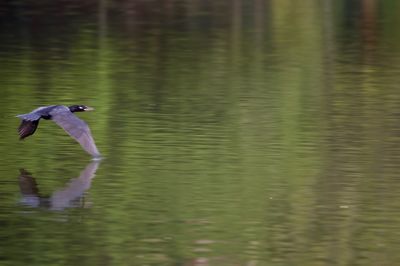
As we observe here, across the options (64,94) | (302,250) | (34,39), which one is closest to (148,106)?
(64,94)

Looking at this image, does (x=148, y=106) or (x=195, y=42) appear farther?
(x=195, y=42)

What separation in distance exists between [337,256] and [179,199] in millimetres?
2169

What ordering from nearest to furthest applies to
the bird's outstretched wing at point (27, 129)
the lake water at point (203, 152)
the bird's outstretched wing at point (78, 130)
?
the lake water at point (203, 152) < the bird's outstretched wing at point (78, 130) < the bird's outstretched wing at point (27, 129)

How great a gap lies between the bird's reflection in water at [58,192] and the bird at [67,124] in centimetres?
28

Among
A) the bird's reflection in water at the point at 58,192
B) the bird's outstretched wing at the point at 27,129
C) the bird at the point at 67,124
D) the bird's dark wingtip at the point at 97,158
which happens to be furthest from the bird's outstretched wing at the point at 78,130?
the bird's outstretched wing at the point at 27,129

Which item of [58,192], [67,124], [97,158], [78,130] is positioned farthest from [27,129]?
[58,192]

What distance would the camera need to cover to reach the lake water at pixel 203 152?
11297mm

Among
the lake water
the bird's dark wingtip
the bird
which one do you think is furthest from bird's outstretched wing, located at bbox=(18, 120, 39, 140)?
the bird's dark wingtip

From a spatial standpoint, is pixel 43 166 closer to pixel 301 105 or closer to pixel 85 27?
pixel 301 105

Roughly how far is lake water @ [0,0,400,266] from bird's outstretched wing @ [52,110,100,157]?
345 mm

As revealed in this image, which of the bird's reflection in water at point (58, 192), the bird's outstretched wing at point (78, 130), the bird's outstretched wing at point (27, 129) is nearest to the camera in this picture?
the bird's reflection in water at point (58, 192)

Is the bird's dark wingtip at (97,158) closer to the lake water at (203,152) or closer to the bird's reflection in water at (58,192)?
the lake water at (203,152)

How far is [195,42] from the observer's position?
88.7 ft

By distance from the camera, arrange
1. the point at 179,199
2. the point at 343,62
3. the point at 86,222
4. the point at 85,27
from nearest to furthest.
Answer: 1. the point at 86,222
2. the point at 179,199
3. the point at 343,62
4. the point at 85,27
